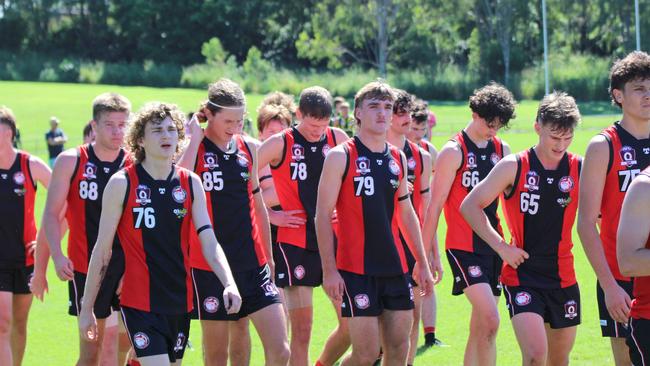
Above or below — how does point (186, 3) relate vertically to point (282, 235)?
above

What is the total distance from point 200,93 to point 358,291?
56136 mm

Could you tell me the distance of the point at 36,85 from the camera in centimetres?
6638

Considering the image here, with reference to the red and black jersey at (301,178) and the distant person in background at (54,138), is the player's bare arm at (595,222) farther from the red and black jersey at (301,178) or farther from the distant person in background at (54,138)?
the distant person in background at (54,138)

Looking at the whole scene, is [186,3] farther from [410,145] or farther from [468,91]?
[410,145]

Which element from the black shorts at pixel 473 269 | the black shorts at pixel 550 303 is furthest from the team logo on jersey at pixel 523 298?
the black shorts at pixel 473 269

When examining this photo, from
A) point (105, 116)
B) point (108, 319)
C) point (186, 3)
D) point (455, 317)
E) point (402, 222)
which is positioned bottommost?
point (455, 317)

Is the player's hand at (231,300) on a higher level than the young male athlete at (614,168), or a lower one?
lower

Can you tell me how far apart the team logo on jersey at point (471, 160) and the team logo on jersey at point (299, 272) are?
162 centimetres

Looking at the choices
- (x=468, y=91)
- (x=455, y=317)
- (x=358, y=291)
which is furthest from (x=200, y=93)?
(x=358, y=291)

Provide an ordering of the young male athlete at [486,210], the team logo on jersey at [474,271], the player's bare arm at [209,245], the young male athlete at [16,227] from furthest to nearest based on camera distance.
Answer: the young male athlete at [16,227] → the team logo on jersey at [474,271] → the young male athlete at [486,210] → the player's bare arm at [209,245]

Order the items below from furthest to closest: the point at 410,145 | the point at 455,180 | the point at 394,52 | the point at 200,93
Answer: the point at 394,52
the point at 200,93
the point at 410,145
the point at 455,180

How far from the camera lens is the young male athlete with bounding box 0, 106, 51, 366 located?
27.1ft

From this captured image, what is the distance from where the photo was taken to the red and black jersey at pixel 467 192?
816cm

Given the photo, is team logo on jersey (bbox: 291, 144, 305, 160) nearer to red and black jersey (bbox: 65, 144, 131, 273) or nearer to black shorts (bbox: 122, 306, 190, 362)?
red and black jersey (bbox: 65, 144, 131, 273)
